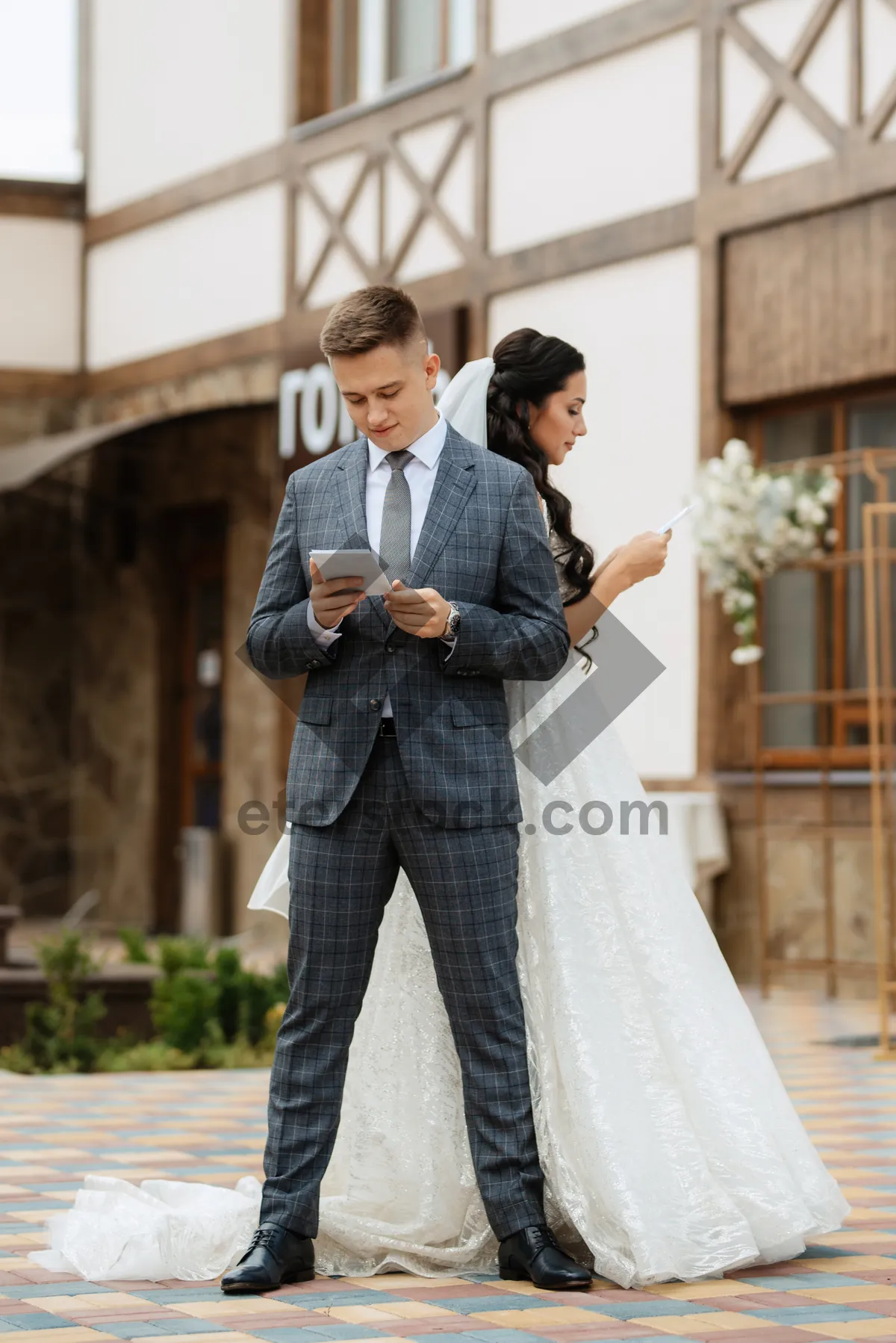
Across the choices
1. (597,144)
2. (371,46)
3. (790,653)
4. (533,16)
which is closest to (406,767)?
(790,653)

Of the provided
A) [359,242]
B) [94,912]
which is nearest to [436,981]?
[359,242]

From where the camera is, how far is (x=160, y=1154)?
470 cm

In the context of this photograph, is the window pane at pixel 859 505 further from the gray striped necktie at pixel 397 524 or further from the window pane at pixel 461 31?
→ the gray striped necktie at pixel 397 524

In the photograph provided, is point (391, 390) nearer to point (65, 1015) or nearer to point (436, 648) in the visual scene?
point (436, 648)

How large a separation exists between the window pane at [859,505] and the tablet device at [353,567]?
5723 mm

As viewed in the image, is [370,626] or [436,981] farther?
[436,981]

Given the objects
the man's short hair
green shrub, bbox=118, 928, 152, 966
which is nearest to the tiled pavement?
the man's short hair

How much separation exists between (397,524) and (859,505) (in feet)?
18.2

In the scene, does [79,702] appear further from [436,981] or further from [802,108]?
[436,981]

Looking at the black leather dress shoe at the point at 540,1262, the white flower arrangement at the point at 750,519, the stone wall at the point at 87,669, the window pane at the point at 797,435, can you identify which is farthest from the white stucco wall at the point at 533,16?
the black leather dress shoe at the point at 540,1262

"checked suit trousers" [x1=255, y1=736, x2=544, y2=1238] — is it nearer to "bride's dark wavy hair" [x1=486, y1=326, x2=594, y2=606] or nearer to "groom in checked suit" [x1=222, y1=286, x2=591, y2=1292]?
"groom in checked suit" [x1=222, y1=286, x2=591, y2=1292]

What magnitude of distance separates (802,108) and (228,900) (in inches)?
246

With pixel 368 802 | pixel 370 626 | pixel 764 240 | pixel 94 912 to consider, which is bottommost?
pixel 94 912

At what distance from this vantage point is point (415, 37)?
1150 cm
